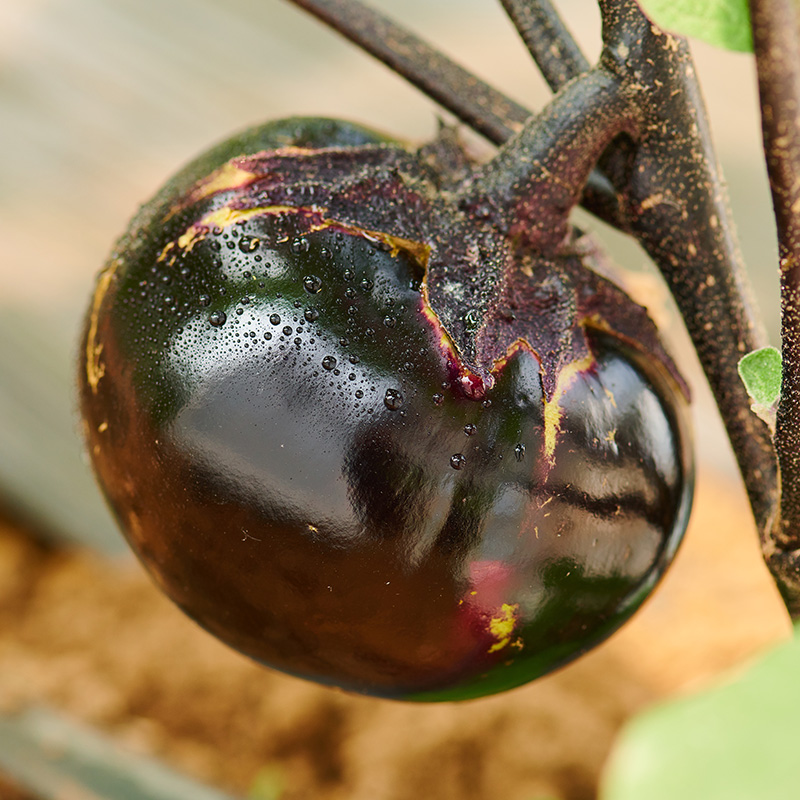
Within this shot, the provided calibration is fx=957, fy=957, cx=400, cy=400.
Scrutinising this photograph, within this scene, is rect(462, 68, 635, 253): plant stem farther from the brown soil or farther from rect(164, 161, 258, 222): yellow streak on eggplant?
the brown soil

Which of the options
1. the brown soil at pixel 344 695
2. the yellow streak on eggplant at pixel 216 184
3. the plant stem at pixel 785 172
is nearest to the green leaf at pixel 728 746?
the plant stem at pixel 785 172

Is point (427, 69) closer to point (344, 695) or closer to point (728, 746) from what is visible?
point (728, 746)

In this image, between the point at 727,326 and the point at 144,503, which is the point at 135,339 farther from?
the point at 727,326

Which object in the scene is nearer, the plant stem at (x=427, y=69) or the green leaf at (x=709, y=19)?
the green leaf at (x=709, y=19)

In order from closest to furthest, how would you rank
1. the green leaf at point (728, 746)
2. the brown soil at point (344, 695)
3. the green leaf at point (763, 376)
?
the green leaf at point (728, 746) < the green leaf at point (763, 376) < the brown soil at point (344, 695)

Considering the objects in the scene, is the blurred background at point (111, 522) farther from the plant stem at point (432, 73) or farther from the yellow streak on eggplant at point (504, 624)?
the yellow streak on eggplant at point (504, 624)

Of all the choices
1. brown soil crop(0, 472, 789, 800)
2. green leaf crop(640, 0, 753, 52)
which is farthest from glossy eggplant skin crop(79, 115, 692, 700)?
brown soil crop(0, 472, 789, 800)

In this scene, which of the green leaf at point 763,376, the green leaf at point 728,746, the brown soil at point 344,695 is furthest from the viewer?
the brown soil at point 344,695

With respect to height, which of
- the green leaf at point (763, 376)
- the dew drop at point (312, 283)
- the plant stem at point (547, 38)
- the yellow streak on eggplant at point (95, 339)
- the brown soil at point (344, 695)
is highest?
the plant stem at point (547, 38)
